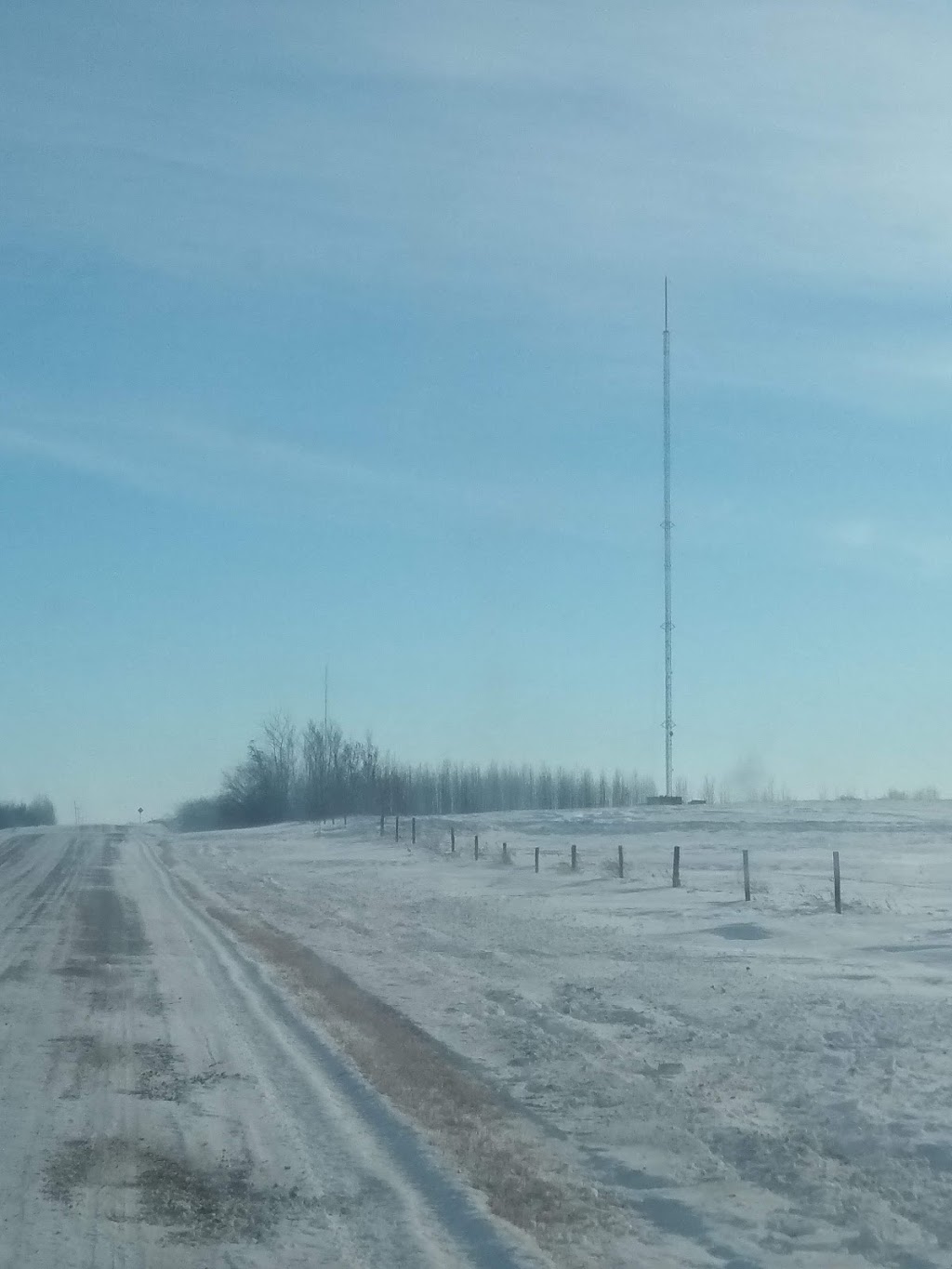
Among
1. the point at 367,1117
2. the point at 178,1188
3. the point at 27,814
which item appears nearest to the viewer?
the point at 178,1188

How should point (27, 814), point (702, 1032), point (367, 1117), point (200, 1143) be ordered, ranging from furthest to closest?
point (27, 814) → point (702, 1032) → point (367, 1117) → point (200, 1143)

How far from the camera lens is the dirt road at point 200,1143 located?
19.0 ft

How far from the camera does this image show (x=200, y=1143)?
746 centimetres

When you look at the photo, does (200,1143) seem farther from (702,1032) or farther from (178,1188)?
(702,1032)

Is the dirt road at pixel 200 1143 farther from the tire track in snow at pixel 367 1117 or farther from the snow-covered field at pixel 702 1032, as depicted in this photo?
the snow-covered field at pixel 702 1032

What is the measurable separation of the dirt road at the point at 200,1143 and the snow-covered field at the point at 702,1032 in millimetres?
896

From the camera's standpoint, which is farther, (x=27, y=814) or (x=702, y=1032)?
(x=27, y=814)

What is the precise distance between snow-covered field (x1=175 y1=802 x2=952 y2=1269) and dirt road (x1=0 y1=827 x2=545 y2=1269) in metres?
0.90

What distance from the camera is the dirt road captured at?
19.0 feet

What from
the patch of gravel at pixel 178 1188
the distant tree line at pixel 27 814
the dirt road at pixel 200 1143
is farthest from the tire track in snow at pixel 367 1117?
the distant tree line at pixel 27 814

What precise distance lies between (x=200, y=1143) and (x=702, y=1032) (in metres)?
4.72

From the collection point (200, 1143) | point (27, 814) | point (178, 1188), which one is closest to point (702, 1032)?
point (200, 1143)

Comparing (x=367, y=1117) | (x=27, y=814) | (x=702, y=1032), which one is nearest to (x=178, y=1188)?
(x=367, y=1117)

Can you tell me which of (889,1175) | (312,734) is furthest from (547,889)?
(312,734)
